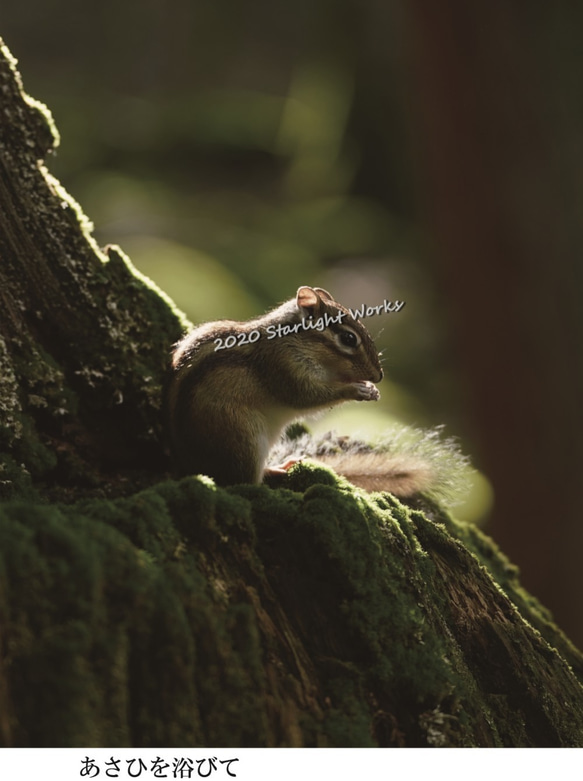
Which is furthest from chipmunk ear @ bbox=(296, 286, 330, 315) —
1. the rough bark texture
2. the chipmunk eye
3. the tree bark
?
the tree bark

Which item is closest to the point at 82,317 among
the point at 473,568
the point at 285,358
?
the point at 285,358

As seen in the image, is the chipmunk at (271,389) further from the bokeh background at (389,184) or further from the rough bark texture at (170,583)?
the bokeh background at (389,184)

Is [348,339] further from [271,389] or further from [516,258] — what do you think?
[516,258]

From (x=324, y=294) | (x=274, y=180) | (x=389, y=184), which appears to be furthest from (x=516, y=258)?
(x=274, y=180)

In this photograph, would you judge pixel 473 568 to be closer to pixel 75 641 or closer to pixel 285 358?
pixel 285 358

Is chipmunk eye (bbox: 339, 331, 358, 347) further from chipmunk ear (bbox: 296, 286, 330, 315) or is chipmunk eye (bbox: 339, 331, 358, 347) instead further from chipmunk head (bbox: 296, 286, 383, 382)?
chipmunk ear (bbox: 296, 286, 330, 315)
